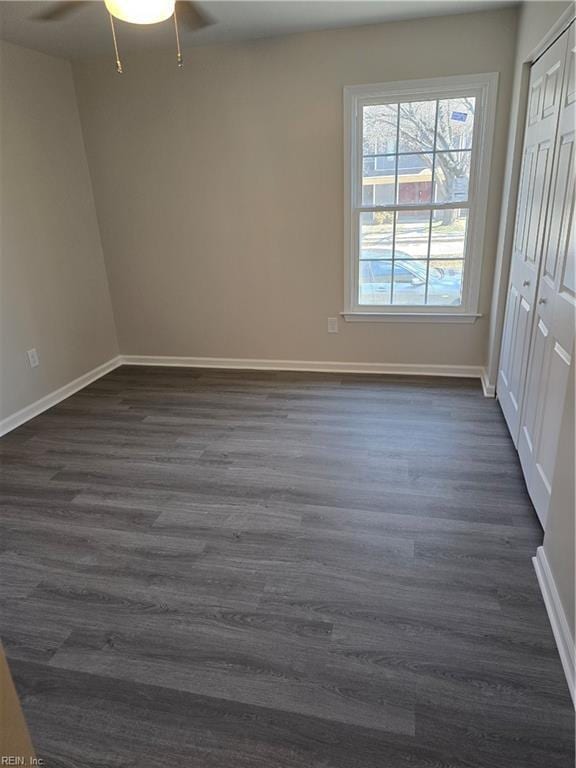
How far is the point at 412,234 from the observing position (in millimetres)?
3582

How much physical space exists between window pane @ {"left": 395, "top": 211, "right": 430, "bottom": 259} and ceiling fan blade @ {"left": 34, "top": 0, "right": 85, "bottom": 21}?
2.33m

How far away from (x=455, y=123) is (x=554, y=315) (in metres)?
1.98

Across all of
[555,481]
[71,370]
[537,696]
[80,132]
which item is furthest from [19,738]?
[80,132]

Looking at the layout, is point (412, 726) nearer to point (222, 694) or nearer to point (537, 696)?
point (537, 696)

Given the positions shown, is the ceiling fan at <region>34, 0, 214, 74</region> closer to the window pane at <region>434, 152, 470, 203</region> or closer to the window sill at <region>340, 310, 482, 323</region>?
the window pane at <region>434, 152, 470, 203</region>

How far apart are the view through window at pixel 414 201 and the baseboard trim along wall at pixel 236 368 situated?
53 centimetres

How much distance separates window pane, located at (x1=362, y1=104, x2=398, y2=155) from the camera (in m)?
3.36

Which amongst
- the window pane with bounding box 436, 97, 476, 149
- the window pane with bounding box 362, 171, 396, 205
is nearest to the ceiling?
the window pane with bounding box 436, 97, 476, 149

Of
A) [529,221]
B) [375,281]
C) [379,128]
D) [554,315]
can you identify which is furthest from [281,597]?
[379,128]

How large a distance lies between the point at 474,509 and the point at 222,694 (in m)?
1.37

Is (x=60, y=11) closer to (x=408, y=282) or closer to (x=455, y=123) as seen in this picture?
(x=455, y=123)

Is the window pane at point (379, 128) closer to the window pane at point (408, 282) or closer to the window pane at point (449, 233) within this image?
the window pane at point (449, 233)

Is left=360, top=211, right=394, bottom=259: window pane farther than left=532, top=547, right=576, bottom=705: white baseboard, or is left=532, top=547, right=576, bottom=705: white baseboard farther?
left=360, top=211, right=394, bottom=259: window pane

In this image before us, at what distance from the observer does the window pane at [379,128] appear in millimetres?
3357
